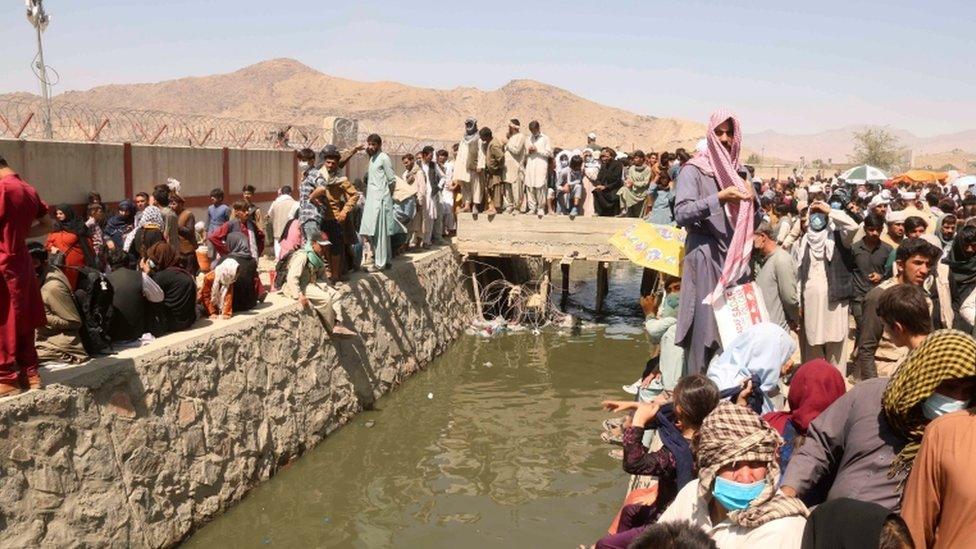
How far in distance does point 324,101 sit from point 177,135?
236 ft

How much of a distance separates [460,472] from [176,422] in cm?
316

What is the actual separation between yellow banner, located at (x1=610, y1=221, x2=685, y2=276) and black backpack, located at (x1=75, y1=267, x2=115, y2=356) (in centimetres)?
405

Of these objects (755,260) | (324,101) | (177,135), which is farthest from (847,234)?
(324,101)

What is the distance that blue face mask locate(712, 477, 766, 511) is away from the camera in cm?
285

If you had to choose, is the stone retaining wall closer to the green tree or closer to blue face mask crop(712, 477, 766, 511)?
blue face mask crop(712, 477, 766, 511)

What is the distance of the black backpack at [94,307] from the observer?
6.43 m

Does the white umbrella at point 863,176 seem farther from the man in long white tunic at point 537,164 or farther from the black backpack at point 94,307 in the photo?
the black backpack at point 94,307

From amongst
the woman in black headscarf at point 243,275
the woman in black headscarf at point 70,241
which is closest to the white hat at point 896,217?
the woman in black headscarf at point 243,275

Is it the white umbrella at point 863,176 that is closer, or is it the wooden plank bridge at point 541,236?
the wooden plank bridge at point 541,236

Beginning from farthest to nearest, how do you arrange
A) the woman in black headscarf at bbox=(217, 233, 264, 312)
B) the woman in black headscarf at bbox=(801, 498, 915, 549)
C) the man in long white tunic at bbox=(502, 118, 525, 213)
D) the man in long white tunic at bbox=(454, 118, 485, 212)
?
1. the man in long white tunic at bbox=(502, 118, 525, 213)
2. the man in long white tunic at bbox=(454, 118, 485, 212)
3. the woman in black headscarf at bbox=(217, 233, 264, 312)
4. the woman in black headscarf at bbox=(801, 498, 915, 549)

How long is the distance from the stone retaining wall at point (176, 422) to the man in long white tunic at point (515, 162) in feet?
15.0

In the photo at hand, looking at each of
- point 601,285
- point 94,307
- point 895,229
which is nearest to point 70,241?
point 94,307

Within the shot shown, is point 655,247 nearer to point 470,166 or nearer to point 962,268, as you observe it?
point 962,268

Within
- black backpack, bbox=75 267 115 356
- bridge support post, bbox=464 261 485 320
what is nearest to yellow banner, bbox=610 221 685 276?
black backpack, bbox=75 267 115 356
